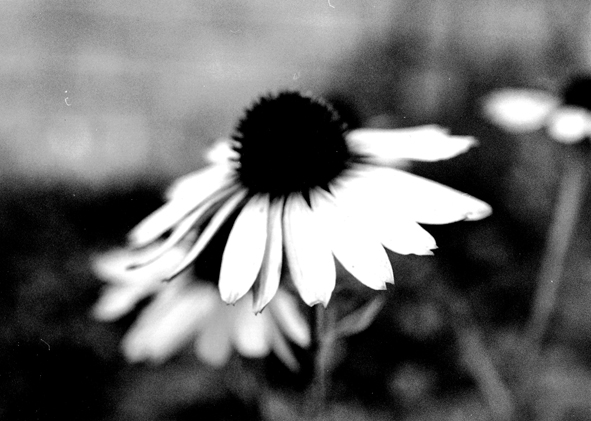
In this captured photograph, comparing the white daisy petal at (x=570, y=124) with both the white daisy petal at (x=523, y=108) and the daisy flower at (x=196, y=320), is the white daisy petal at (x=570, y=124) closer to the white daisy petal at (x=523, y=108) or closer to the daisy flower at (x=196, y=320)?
the white daisy petal at (x=523, y=108)

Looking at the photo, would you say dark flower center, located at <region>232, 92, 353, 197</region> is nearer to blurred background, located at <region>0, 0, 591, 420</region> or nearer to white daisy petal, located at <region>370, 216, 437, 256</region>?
white daisy petal, located at <region>370, 216, 437, 256</region>

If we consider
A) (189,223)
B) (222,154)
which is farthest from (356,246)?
(222,154)

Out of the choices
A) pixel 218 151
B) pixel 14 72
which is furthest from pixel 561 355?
pixel 14 72

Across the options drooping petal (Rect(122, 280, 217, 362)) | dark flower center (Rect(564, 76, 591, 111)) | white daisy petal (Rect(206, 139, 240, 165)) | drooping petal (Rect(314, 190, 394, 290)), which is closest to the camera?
drooping petal (Rect(314, 190, 394, 290))

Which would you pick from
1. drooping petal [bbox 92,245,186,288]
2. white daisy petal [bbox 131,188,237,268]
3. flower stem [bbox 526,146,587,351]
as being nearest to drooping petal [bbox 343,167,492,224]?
white daisy petal [bbox 131,188,237,268]

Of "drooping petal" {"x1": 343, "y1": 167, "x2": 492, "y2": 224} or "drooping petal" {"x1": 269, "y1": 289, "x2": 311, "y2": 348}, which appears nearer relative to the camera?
"drooping petal" {"x1": 343, "y1": 167, "x2": 492, "y2": 224}

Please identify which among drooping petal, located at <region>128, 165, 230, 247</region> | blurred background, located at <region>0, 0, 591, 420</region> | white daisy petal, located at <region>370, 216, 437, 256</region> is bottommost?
blurred background, located at <region>0, 0, 591, 420</region>

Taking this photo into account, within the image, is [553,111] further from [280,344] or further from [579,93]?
[280,344]
